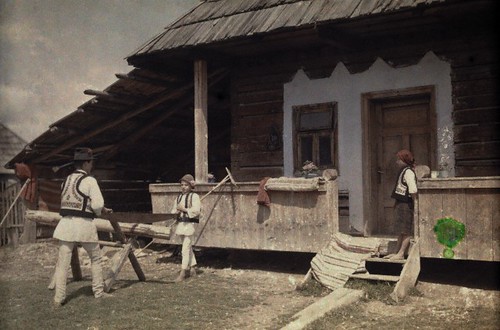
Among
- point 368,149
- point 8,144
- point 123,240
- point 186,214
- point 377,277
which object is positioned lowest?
point 377,277

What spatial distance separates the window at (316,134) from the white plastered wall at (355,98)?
117 mm

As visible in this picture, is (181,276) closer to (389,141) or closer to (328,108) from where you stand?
(328,108)

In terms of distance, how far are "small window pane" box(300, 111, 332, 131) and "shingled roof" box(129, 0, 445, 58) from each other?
2132mm

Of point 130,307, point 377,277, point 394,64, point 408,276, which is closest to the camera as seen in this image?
point 130,307

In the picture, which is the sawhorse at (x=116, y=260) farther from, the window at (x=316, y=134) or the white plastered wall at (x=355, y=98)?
the window at (x=316, y=134)

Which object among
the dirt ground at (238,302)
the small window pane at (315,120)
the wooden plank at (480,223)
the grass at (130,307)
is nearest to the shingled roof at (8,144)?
the dirt ground at (238,302)

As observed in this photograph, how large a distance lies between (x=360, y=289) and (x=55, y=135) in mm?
8160

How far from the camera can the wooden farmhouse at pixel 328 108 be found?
26.7 feet

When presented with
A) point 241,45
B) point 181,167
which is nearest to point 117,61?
point 181,167

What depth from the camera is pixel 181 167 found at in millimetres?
14930

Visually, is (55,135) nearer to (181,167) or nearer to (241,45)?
(181,167)

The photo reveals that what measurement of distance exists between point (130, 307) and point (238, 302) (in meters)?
1.39

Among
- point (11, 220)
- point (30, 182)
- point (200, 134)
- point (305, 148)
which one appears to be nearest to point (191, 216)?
point (200, 134)

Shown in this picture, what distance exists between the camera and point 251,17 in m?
9.48
